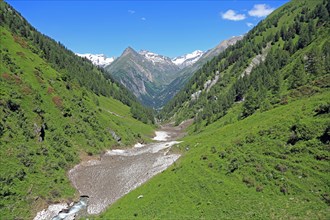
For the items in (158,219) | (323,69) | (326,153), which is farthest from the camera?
(323,69)

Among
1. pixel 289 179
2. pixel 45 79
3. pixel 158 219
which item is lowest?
pixel 158 219

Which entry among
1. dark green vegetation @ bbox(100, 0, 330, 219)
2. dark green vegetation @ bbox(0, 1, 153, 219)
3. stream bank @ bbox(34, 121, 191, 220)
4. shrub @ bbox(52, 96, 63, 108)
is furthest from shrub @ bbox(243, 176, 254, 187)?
shrub @ bbox(52, 96, 63, 108)

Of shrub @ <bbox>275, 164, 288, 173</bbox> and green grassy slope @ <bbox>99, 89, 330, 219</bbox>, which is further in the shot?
shrub @ <bbox>275, 164, 288, 173</bbox>

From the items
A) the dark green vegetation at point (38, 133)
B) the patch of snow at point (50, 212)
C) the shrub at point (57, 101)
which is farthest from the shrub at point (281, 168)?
the shrub at point (57, 101)

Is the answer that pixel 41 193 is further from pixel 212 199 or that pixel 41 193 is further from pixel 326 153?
pixel 326 153

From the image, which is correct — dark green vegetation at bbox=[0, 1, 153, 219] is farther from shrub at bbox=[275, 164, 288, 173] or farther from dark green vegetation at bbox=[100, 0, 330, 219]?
shrub at bbox=[275, 164, 288, 173]

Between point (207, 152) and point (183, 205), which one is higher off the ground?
point (207, 152)

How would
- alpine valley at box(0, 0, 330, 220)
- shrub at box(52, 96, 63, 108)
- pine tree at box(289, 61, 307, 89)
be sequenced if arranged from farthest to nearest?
shrub at box(52, 96, 63, 108), pine tree at box(289, 61, 307, 89), alpine valley at box(0, 0, 330, 220)

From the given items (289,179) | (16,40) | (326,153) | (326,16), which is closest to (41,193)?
(289,179)

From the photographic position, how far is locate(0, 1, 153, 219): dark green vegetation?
52131mm

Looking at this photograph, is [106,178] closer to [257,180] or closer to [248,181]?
[248,181]

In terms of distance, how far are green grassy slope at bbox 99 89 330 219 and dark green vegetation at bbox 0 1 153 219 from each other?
17.6 m

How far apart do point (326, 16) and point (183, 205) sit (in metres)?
177

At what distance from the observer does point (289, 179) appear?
1344 inches
